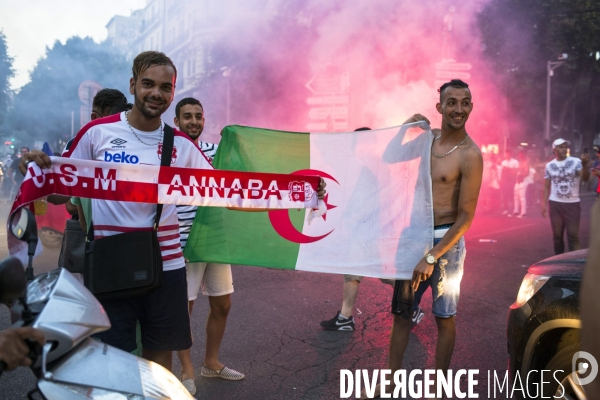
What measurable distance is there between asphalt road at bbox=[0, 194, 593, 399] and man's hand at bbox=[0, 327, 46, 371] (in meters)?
2.28

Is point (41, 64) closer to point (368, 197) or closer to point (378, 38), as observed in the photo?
point (378, 38)

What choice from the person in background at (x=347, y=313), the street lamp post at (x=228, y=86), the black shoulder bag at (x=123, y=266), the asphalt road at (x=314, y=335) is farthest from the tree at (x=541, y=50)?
the black shoulder bag at (x=123, y=266)

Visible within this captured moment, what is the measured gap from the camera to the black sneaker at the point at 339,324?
187 inches

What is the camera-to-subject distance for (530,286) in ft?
9.64

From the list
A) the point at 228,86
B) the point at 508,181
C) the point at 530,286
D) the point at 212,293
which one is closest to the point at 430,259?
the point at 530,286

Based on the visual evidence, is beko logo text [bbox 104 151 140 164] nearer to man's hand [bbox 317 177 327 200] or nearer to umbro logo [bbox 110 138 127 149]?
umbro logo [bbox 110 138 127 149]

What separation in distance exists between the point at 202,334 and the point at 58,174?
2554 millimetres

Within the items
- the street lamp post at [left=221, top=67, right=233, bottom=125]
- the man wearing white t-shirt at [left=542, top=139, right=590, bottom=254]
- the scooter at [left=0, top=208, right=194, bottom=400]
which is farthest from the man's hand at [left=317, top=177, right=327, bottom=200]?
the street lamp post at [left=221, top=67, right=233, bottom=125]

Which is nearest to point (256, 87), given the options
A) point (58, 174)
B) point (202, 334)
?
point (202, 334)

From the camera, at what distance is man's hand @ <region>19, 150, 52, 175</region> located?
2.30 metres

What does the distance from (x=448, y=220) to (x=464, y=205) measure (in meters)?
0.23

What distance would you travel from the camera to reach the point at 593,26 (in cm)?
2456

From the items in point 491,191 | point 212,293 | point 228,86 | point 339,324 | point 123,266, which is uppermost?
point 228,86

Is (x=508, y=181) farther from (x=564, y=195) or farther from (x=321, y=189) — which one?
(x=321, y=189)
